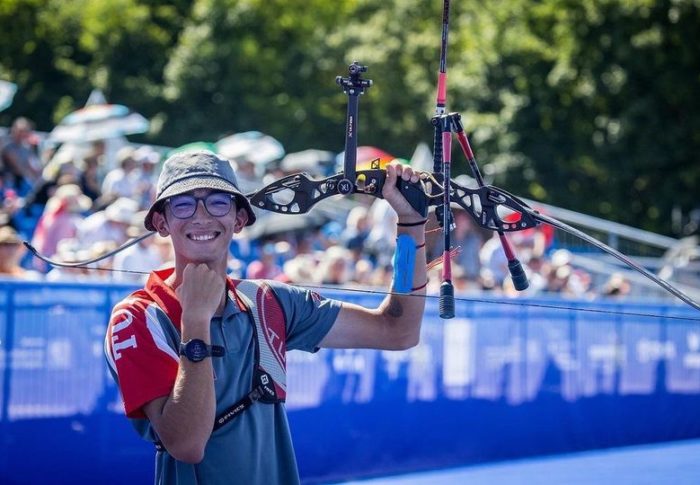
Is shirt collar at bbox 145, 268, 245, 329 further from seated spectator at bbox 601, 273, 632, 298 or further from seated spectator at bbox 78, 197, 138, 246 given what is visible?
seated spectator at bbox 601, 273, 632, 298

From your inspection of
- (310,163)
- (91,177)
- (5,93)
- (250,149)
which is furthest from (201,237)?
(310,163)

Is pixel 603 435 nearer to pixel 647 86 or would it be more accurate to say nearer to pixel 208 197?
pixel 208 197

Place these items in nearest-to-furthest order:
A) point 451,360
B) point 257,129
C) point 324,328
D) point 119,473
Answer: point 324,328 < point 119,473 < point 451,360 < point 257,129

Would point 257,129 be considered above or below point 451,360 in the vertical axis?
above

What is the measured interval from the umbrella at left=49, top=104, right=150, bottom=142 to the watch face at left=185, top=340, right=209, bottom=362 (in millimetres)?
12301

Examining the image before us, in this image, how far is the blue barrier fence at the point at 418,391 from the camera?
777cm

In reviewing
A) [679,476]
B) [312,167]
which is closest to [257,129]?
[312,167]

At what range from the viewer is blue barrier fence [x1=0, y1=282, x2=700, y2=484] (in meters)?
7.77

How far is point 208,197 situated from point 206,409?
0.66 m

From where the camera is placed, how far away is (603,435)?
39.2 ft

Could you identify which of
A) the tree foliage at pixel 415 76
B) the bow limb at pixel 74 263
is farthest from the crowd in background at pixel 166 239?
the tree foliage at pixel 415 76

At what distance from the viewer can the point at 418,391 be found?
10141 mm

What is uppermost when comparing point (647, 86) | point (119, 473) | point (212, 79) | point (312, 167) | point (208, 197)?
point (212, 79)

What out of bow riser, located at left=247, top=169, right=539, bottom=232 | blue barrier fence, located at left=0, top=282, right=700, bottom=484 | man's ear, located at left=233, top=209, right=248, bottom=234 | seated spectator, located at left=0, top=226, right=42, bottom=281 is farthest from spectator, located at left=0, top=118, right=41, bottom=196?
man's ear, located at left=233, top=209, right=248, bottom=234
